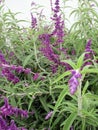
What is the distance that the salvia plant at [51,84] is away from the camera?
0.84m

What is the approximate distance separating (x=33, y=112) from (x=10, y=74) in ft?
0.50

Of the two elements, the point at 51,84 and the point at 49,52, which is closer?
the point at 51,84

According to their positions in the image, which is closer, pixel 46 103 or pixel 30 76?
pixel 46 103

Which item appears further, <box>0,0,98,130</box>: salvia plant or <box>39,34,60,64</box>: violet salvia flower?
<box>39,34,60,64</box>: violet salvia flower

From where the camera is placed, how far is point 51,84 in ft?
3.28

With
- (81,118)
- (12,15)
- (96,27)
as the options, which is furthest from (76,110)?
(12,15)

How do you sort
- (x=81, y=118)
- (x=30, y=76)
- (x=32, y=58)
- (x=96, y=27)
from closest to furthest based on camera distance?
(x=81, y=118)
(x=30, y=76)
(x=32, y=58)
(x=96, y=27)

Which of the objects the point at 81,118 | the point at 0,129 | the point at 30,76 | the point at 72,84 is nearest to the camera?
the point at 72,84

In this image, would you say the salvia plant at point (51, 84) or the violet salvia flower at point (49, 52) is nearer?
the salvia plant at point (51, 84)

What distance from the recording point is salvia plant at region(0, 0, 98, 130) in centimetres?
84

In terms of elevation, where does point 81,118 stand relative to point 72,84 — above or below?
below

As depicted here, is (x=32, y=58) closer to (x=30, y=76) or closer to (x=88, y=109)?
(x=30, y=76)

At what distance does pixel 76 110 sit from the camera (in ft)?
2.79

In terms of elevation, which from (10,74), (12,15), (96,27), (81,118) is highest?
(12,15)
